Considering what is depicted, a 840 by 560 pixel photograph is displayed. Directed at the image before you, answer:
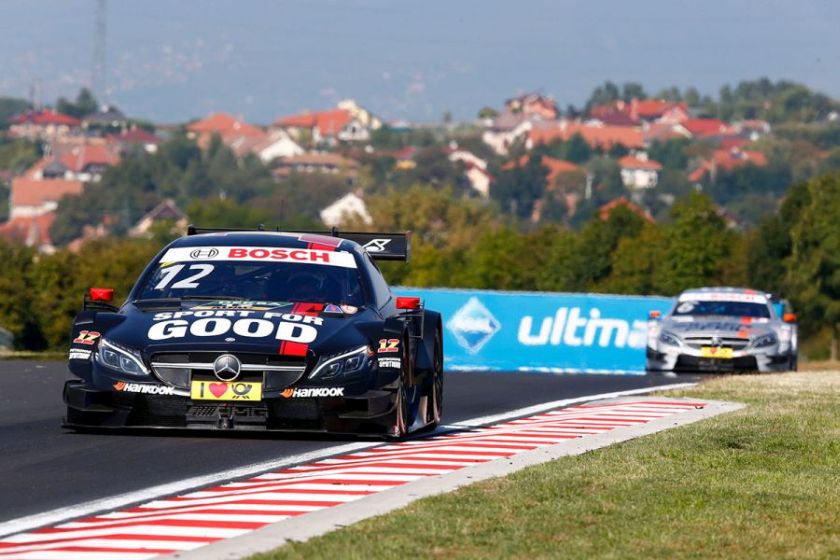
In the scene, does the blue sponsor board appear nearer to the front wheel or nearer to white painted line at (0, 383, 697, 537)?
white painted line at (0, 383, 697, 537)

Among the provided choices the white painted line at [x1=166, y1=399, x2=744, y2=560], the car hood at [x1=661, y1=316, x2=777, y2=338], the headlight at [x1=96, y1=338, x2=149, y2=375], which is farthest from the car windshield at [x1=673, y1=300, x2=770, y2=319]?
the headlight at [x1=96, y1=338, x2=149, y2=375]

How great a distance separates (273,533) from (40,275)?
115136 mm

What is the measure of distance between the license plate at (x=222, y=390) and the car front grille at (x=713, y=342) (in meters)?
17.0

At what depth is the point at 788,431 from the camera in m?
14.0

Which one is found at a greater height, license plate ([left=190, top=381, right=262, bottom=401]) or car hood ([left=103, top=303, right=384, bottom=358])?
car hood ([left=103, top=303, right=384, bottom=358])

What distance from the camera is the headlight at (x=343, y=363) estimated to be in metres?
11.9

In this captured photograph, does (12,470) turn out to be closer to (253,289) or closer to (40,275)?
(253,289)

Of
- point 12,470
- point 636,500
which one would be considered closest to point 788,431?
point 636,500

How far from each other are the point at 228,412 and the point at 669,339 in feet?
56.1

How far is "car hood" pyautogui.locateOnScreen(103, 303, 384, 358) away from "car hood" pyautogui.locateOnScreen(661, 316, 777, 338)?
53.1ft

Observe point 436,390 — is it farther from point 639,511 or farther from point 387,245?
point 639,511

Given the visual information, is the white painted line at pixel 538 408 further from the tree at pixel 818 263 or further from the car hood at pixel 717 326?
the tree at pixel 818 263

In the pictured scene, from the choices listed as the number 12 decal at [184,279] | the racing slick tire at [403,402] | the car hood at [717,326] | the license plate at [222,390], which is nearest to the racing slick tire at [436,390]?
the racing slick tire at [403,402]

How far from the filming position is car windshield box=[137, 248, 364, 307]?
42.5ft
